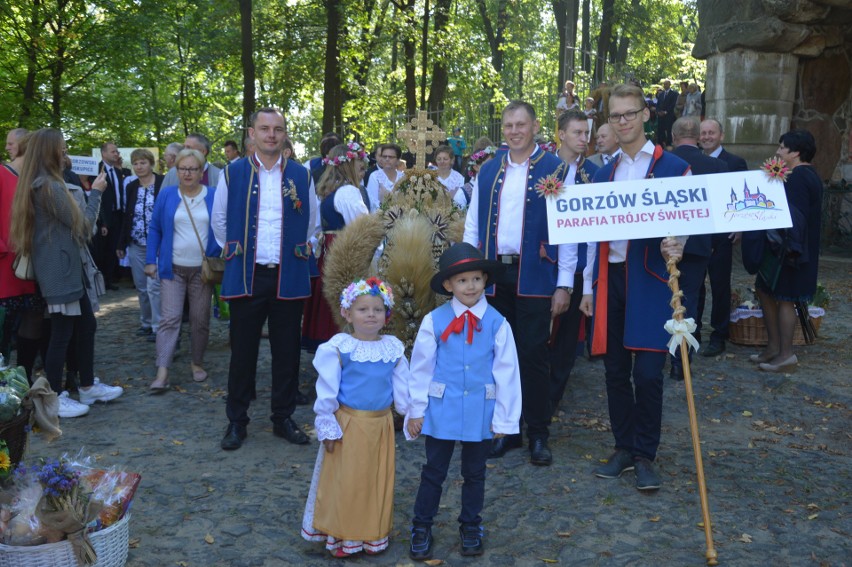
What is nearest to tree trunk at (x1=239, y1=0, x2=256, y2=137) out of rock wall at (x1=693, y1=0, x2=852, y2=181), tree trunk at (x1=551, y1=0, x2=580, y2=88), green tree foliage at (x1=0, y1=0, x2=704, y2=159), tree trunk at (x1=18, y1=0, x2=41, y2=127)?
green tree foliage at (x1=0, y1=0, x2=704, y2=159)

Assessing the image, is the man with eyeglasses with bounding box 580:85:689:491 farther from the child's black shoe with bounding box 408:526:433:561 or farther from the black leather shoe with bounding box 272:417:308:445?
the black leather shoe with bounding box 272:417:308:445

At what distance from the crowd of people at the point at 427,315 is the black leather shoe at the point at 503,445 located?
0.04ft

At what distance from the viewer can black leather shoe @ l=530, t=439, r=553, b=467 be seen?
5.36 m

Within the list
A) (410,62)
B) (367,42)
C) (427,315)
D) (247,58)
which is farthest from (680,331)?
(367,42)

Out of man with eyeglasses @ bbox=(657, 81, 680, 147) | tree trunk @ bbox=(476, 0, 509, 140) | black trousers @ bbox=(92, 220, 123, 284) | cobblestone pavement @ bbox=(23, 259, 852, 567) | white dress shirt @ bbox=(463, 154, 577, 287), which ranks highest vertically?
tree trunk @ bbox=(476, 0, 509, 140)

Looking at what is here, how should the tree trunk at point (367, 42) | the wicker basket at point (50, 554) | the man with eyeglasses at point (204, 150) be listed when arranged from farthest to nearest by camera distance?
the tree trunk at point (367, 42) → the man with eyeglasses at point (204, 150) → the wicker basket at point (50, 554)

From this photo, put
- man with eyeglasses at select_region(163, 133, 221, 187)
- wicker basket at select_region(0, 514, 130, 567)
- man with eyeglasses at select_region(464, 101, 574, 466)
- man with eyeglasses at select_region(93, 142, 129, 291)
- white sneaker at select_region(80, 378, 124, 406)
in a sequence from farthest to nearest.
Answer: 1. man with eyeglasses at select_region(93, 142, 129, 291)
2. man with eyeglasses at select_region(163, 133, 221, 187)
3. white sneaker at select_region(80, 378, 124, 406)
4. man with eyeglasses at select_region(464, 101, 574, 466)
5. wicker basket at select_region(0, 514, 130, 567)

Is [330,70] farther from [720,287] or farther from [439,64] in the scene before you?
[720,287]

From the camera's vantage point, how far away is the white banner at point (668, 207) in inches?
175

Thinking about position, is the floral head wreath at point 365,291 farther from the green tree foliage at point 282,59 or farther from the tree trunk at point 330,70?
the tree trunk at point 330,70

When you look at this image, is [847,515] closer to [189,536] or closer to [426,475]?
[426,475]

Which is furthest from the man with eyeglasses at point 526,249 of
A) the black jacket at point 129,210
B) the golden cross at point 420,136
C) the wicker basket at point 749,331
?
the black jacket at point 129,210

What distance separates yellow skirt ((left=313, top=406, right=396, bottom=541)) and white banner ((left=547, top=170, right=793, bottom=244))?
146 centimetres

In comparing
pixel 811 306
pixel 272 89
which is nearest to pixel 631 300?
pixel 811 306
